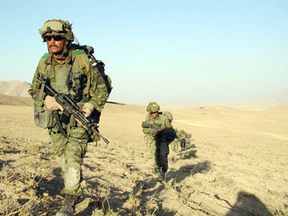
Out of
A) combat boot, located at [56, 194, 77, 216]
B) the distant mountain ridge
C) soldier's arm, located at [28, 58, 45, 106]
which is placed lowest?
combat boot, located at [56, 194, 77, 216]

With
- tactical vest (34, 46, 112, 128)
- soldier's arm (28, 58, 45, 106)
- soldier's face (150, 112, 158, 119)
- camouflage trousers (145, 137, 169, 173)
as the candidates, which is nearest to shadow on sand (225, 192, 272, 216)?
camouflage trousers (145, 137, 169, 173)

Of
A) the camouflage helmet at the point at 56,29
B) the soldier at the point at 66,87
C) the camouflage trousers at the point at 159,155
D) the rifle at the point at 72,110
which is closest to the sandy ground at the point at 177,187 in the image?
the camouflage trousers at the point at 159,155

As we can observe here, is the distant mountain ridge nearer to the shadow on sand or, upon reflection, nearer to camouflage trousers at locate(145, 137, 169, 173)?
camouflage trousers at locate(145, 137, 169, 173)

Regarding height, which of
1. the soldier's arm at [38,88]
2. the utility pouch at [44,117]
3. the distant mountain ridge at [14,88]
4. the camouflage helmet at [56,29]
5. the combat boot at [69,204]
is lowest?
the combat boot at [69,204]

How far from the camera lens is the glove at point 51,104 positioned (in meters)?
3.01

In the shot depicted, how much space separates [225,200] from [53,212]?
3518mm

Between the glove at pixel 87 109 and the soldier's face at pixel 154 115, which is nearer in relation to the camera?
the glove at pixel 87 109

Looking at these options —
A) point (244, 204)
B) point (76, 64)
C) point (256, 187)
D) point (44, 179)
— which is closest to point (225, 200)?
point (244, 204)

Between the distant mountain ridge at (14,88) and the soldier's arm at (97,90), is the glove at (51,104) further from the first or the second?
the distant mountain ridge at (14,88)

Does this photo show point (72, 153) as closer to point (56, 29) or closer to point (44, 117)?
point (44, 117)

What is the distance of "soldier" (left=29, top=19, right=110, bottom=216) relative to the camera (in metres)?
2.99

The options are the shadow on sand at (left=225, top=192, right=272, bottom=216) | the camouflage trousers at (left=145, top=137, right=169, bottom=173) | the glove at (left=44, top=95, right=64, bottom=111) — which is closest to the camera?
the glove at (left=44, top=95, right=64, bottom=111)

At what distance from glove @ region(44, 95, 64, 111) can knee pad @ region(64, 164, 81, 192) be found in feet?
2.11

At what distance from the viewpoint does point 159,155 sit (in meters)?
6.38
